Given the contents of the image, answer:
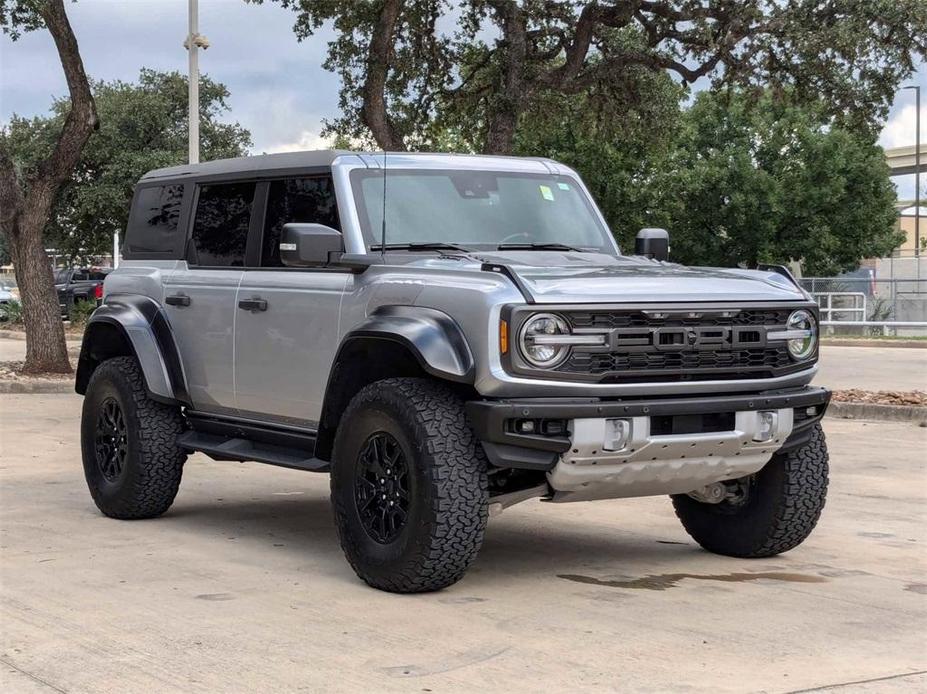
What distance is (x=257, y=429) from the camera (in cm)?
793

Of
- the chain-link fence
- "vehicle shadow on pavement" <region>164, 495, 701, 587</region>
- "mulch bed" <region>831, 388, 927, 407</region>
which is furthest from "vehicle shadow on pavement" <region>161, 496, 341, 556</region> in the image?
the chain-link fence

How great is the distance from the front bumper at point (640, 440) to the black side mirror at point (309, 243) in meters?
1.26

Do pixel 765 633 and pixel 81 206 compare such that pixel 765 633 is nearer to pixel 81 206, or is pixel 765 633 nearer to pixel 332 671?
pixel 332 671

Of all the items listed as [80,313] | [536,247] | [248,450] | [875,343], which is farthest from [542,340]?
[80,313]

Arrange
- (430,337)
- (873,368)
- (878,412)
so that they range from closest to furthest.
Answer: (430,337) → (878,412) → (873,368)

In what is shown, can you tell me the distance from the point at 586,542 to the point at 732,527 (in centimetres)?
91

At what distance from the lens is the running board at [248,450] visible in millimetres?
7358

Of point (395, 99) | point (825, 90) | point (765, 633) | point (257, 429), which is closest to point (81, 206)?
point (395, 99)

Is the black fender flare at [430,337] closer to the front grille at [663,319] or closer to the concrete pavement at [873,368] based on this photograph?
the front grille at [663,319]

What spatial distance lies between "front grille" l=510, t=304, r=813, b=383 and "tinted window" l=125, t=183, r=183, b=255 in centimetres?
340

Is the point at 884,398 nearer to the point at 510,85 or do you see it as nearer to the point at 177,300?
the point at 510,85

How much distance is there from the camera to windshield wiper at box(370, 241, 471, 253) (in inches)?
291

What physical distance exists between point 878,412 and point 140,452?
9.46 metres

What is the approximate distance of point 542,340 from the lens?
623 cm
